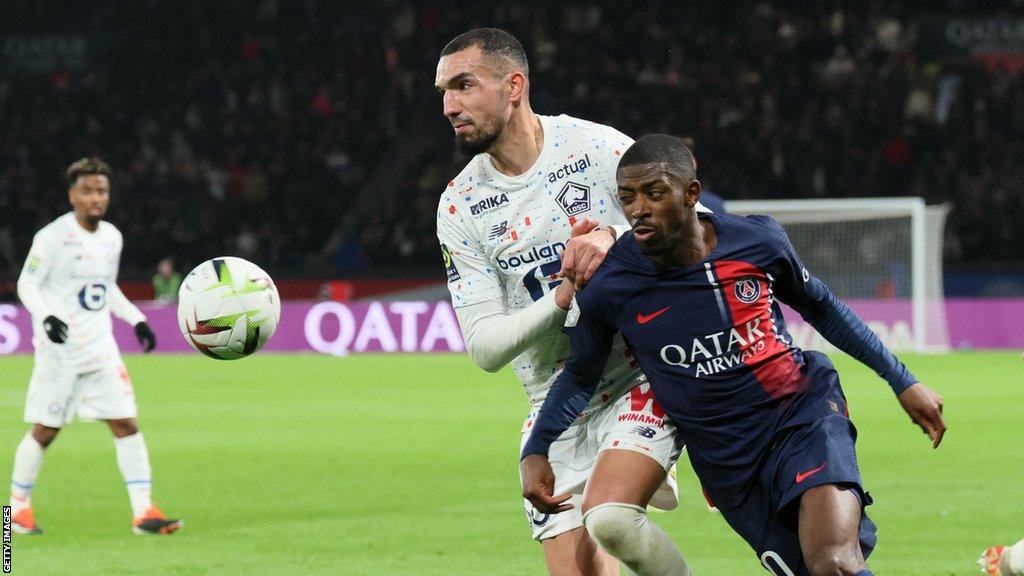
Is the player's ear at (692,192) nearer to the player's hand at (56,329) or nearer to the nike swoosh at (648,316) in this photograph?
the nike swoosh at (648,316)

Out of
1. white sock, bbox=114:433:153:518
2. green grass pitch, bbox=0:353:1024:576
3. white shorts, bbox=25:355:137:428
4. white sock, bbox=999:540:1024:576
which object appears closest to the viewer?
white sock, bbox=999:540:1024:576

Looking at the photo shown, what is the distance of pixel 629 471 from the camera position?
15.1ft

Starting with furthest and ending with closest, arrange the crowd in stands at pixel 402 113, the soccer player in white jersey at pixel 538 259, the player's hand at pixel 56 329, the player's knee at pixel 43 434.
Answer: the crowd in stands at pixel 402 113
the player's knee at pixel 43 434
the player's hand at pixel 56 329
the soccer player in white jersey at pixel 538 259

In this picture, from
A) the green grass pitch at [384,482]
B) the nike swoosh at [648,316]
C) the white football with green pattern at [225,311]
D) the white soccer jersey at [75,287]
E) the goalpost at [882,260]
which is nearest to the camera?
the nike swoosh at [648,316]

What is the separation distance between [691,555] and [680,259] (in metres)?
3.13

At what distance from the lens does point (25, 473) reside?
864 cm

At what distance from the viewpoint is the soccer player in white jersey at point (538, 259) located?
465 centimetres

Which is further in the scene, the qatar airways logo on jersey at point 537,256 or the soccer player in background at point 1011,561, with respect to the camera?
the soccer player in background at point 1011,561

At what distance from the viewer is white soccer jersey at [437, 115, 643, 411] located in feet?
16.0

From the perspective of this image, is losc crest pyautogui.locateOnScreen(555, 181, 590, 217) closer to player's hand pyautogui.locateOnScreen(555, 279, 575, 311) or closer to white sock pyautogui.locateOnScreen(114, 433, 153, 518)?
player's hand pyautogui.locateOnScreen(555, 279, 575, 311)

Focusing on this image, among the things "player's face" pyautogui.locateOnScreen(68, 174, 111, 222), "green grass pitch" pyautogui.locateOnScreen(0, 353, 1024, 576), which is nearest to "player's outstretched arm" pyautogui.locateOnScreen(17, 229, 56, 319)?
"player's face" pyautogui.locateOnScreen(68, 174, 111, 222)

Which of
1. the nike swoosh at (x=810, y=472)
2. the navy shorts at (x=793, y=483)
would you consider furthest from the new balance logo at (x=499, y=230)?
the nike swoosh at (x=810, y=472)

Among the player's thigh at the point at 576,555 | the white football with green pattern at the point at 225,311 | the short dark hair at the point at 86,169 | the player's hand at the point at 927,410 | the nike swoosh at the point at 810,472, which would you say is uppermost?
the short dark hair at the point at 86,169

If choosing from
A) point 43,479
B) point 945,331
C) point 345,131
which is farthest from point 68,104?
point 43,479
